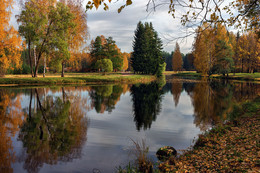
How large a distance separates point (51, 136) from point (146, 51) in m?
45.3

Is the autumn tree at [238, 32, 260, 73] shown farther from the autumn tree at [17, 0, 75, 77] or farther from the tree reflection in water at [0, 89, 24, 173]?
the autumn tree at [17, 0, 75, 77]

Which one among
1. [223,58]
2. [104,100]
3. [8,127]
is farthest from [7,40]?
[223,58]

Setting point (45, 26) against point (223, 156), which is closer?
point (223, 156)

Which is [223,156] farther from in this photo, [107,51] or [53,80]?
[107,51]

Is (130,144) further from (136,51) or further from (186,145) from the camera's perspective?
(136,51)

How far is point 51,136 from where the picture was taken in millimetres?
7953

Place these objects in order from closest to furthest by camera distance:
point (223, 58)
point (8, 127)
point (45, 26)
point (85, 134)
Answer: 1. point (85, 134)
2. point (8, 127)
3. point (45, 26)
4. point (223, 58)

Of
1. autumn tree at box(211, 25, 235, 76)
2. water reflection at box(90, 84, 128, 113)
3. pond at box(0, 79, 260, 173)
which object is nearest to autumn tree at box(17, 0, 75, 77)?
water reflection at box(90, 84, 128, 113)

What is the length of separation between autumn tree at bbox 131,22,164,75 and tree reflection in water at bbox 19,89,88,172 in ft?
131

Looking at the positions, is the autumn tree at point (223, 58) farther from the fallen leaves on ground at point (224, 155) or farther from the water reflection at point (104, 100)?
the fallen leaves on ground at point (224, 155)

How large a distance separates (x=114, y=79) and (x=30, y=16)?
699 inches

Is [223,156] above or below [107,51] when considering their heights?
below

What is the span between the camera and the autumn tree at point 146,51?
50500mm

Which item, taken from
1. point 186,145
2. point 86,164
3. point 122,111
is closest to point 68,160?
point 86,164
